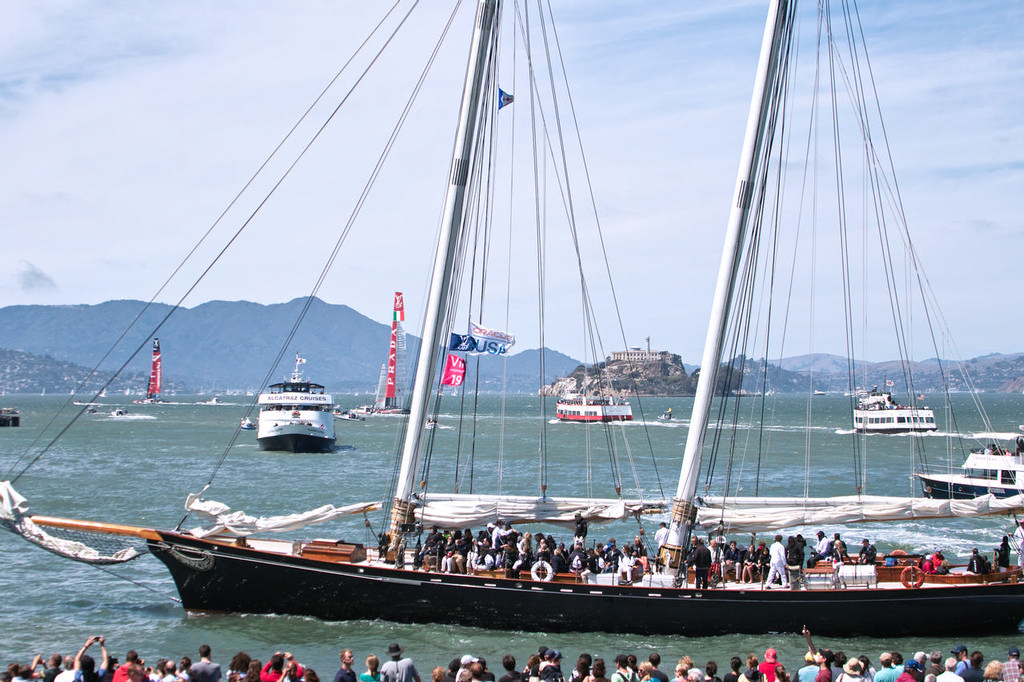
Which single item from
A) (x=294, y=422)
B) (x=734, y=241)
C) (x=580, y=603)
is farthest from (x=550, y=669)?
(x=294, y=422)

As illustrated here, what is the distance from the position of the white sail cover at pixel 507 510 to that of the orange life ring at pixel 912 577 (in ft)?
21.8

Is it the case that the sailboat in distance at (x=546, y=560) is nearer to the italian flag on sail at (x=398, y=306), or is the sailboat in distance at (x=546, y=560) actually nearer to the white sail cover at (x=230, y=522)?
the white sail cover at (x=230, y=522)

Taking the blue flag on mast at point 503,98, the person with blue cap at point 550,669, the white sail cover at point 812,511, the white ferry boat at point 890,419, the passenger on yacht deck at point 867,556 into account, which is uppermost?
the blue flag on mast at point 503,98

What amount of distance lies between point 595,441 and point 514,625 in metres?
93.6

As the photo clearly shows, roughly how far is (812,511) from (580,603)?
679cm

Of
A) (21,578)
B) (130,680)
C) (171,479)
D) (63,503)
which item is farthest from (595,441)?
(130,680)

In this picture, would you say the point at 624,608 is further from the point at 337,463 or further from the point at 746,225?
the point at 337,463

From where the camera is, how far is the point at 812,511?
24.8m

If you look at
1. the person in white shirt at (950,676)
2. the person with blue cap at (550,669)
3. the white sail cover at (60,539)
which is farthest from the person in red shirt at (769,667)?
the white sail cover at (60,539)

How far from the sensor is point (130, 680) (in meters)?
13.4

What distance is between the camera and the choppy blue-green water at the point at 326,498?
22312 mm

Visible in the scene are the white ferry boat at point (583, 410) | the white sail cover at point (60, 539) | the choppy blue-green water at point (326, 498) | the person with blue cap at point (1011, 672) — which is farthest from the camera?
the white ferry boat at point (583, 410)

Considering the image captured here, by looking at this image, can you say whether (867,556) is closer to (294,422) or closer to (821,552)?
(821,552)

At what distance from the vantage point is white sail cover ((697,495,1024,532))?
24.6 m
